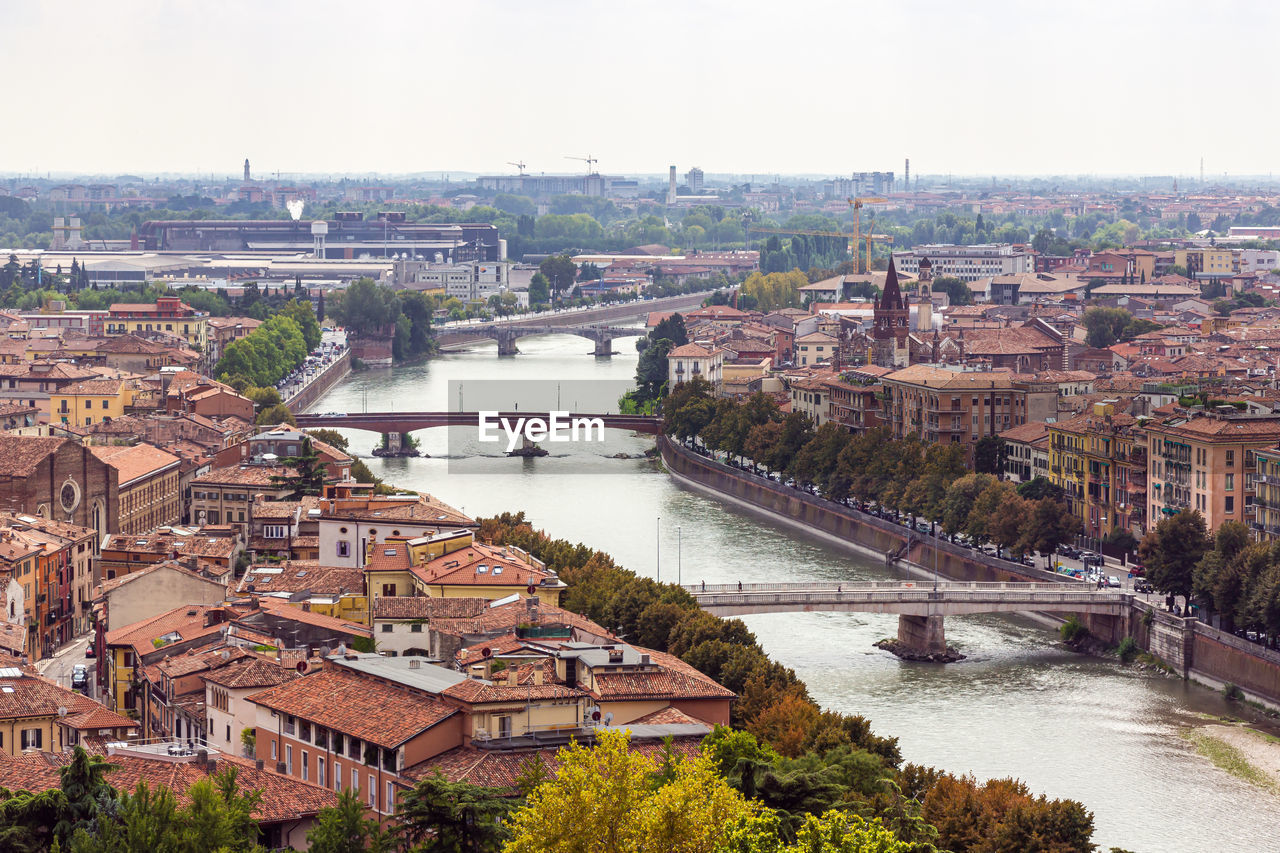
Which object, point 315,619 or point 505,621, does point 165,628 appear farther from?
point 505,621

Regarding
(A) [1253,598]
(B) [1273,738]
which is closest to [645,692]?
(B) [1273,738]

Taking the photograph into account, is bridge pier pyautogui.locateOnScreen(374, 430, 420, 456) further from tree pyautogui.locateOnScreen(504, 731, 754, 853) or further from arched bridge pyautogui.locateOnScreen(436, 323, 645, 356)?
tree pyautogui.locateOnScreen(504, 731, 754, 853)

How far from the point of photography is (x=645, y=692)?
1386 cm

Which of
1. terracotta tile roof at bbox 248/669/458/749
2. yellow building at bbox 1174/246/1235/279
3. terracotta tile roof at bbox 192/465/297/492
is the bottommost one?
terracotta tile roof at bbox 192/465/297/492

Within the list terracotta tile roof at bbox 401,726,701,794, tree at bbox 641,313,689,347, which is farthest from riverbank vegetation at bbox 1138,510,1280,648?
tree at bbox 641,313,689,347

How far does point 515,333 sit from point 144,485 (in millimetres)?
31706

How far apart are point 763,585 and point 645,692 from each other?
788cm

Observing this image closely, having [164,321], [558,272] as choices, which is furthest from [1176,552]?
[558,272]

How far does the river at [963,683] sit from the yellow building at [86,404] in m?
3.68

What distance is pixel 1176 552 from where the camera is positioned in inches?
858

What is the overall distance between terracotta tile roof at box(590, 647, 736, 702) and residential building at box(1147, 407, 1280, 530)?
10.1 metres

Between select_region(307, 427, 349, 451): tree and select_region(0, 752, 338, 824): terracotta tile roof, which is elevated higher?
select_region(0, 752, 338, 824): terracotta tile roof

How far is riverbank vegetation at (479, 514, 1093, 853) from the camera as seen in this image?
12.3 meters

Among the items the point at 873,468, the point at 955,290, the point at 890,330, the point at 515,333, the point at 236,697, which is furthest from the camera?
the point at 955,290
